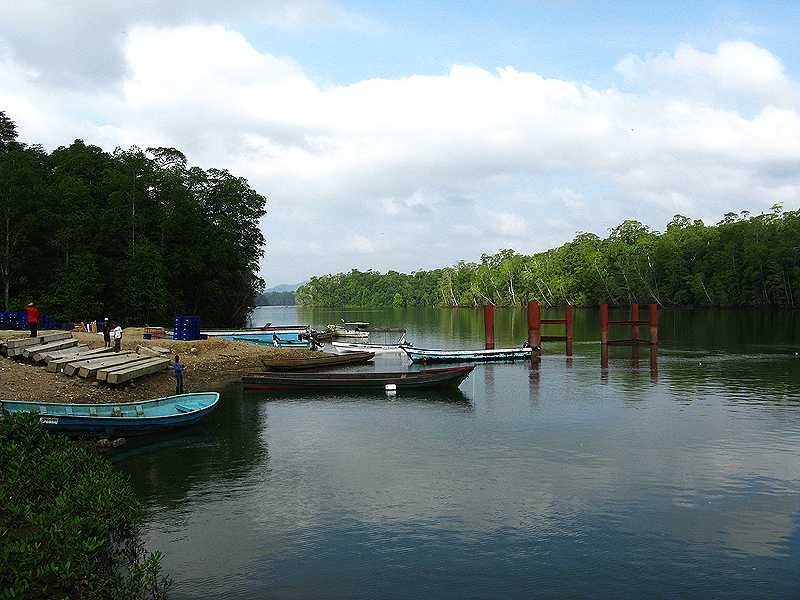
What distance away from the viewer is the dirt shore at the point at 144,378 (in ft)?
96.3

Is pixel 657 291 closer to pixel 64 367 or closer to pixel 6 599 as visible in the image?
pixel 64 367

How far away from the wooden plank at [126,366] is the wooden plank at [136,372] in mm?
127

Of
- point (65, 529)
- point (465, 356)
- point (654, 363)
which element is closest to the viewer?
point (65, 529)

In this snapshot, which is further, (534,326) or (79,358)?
(534,326)

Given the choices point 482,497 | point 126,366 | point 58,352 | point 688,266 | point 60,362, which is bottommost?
point 482,497

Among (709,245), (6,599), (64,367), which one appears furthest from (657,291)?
(6,599)

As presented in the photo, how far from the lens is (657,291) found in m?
147

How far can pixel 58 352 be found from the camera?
35594 millimetres

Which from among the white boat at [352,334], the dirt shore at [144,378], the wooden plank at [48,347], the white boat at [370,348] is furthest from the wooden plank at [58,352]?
the white boat at [352,334]

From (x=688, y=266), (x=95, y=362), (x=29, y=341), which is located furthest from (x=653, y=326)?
(x=688, y=266)

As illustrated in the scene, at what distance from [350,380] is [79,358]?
49.5 ft

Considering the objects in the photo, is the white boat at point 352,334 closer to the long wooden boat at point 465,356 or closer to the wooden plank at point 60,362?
the long wooden boat at point 465,356

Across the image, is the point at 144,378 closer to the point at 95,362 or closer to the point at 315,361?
the point at 95,362

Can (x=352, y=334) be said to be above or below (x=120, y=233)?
below
